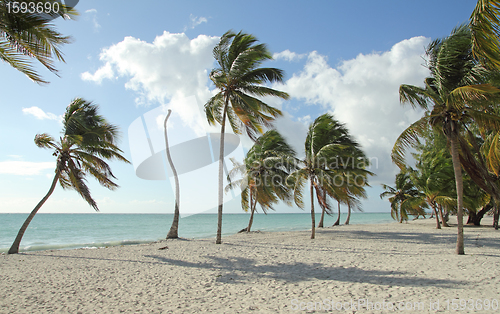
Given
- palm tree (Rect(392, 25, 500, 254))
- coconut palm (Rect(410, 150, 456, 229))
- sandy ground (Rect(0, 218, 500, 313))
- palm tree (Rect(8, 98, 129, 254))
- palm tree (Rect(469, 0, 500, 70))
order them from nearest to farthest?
1. palm tree (Rect(469, 0, 500, 70))
2. sandy ground (Rect(0, 218, 500, 313))
3. palm tree (Rect(392, 25, 500, 254))
4. palm tree (Rect(8, 98, 129, 254))
5. coconut palm (Rect(410, 150, 456, 229))

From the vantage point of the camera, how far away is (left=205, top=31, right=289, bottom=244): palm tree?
10.5 metres

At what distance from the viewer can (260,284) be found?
191 inches

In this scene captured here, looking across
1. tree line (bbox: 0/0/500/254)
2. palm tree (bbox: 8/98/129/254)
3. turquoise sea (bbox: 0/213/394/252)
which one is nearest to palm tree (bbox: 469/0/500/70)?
tree line (bbox: 0/0/500/254)

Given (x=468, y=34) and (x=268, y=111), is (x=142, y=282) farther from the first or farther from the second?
(x=468, y=34)

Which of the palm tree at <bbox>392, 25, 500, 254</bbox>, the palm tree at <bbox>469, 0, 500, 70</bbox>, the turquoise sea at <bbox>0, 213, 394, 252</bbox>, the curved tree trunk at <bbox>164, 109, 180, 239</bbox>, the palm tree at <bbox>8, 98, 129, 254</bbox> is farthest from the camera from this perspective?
the turquoise sea at <bbox>0, 213, 394, 252</bbox>

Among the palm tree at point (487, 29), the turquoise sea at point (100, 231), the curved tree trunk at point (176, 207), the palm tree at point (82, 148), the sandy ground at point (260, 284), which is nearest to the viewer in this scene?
the palm tree at point (487, 29)

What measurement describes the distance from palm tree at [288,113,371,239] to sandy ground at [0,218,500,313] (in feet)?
16.5

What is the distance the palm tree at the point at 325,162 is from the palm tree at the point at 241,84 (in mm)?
2964

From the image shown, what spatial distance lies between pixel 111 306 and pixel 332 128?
13.9 m

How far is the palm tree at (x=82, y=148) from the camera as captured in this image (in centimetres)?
1035

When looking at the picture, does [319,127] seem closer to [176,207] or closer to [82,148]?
[176,207]

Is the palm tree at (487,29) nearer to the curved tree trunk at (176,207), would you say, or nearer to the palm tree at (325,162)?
the palm tree at (325,162)

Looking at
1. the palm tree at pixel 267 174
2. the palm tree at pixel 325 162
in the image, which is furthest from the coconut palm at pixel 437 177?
the palm tree at pixel 267 174

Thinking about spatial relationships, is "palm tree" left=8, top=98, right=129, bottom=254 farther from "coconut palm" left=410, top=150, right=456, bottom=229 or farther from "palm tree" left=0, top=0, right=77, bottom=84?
"coconut palm" left=410, top=150, right=456, bottom=229
